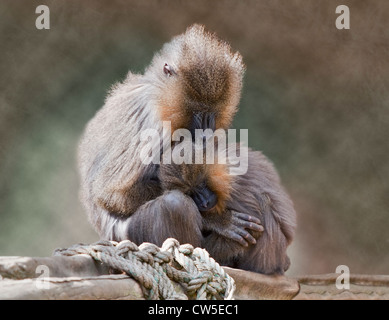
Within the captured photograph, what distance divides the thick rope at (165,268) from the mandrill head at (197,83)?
4.51 feet

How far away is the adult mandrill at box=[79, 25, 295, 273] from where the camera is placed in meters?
4.78

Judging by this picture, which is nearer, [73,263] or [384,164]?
[73,263]

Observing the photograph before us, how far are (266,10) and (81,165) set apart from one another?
11.8 ft

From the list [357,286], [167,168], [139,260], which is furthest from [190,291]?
[357,286]

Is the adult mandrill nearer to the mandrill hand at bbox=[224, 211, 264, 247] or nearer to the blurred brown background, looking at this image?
the mandrill hand at bbox=[224, 211, 264, 247]

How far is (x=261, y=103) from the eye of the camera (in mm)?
8367

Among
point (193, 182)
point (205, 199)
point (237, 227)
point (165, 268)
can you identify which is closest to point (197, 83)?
point (193, 182)

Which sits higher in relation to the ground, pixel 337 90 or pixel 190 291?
pixel 337 90

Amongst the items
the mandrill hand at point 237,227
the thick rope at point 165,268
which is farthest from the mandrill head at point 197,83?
the thick rope at point 165,268

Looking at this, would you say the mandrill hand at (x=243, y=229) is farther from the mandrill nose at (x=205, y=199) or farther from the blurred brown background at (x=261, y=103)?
the blurred brown background at (x=261, y=103)

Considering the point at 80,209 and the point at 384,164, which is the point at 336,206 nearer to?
the point at 384,164

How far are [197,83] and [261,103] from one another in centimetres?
359

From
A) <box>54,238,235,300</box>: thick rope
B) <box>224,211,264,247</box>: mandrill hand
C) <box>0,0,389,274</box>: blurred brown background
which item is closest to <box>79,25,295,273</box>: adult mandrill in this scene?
<box>224,211,264,247</box>: mandrill hand

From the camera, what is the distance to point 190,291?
3.57 m
